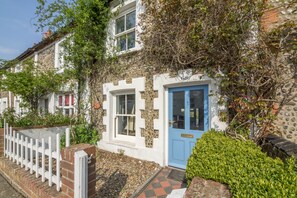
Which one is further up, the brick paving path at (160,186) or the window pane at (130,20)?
the window pane at (130,20)

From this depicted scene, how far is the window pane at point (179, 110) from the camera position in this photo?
4.59m

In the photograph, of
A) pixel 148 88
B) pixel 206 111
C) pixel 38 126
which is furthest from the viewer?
pixel 38 126

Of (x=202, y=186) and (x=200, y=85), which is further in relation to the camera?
(x=200, y=85)

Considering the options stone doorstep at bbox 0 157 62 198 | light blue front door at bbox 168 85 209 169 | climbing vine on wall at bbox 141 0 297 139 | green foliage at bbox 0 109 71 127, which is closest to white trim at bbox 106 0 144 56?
climbing vine on wall at bbox 141 0 297 139

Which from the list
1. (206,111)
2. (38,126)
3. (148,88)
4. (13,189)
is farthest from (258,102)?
(38,126)

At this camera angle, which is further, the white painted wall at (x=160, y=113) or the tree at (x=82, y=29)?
the tree at (x=82, y=29)

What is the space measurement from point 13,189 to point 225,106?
5.06m

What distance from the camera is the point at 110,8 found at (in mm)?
6355

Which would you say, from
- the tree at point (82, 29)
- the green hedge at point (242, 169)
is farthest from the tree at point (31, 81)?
the green hedge at point (242, 169)

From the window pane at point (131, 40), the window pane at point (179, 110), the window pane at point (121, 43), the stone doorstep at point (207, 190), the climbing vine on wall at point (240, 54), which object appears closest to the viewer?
the stone doorstep at point (207, 190)

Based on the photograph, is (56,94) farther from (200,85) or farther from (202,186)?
(202,186)

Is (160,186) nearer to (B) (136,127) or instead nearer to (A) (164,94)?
(B) (136,127)

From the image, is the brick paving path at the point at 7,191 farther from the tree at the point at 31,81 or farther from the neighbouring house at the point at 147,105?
the tree at the point at 31,81

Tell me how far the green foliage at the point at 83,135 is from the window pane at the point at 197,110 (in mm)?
3906
